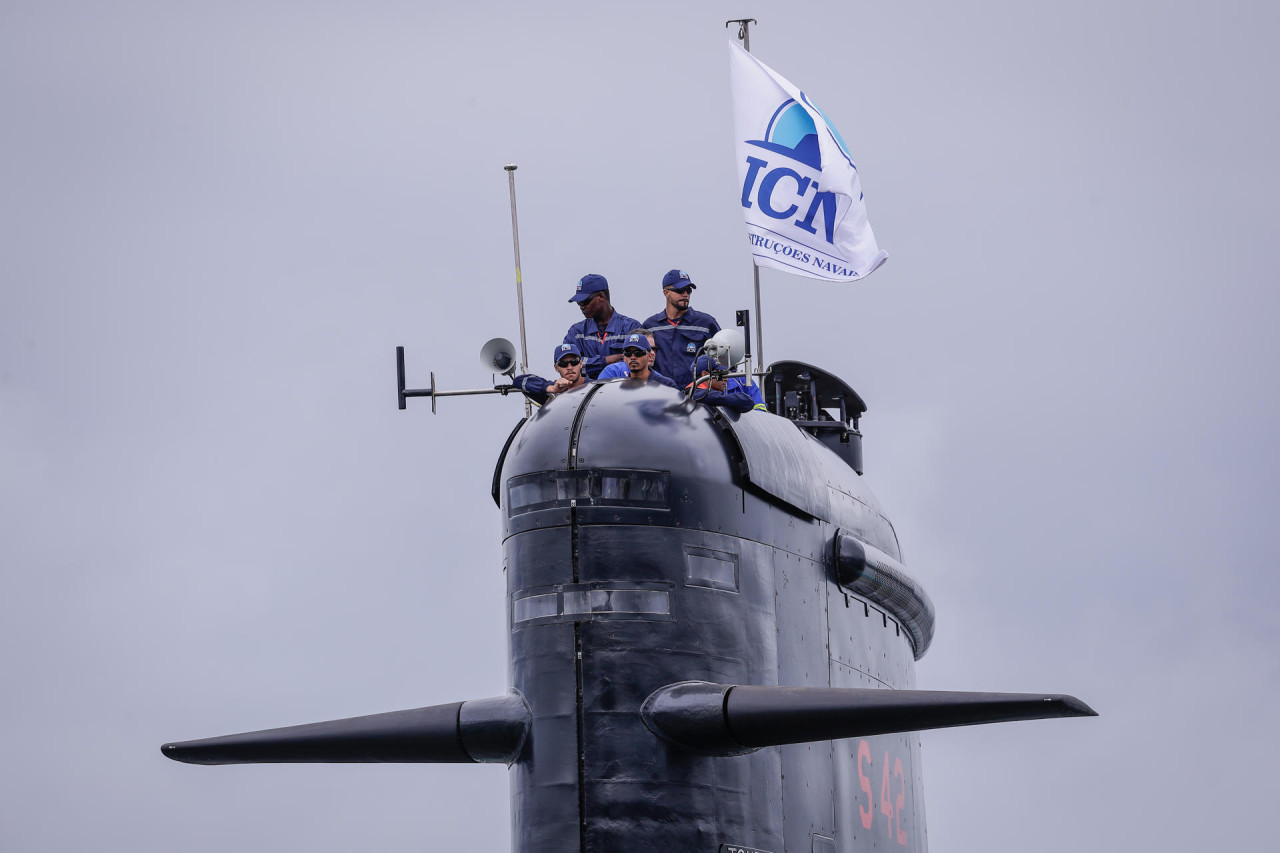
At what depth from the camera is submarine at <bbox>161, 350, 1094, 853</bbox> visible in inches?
495

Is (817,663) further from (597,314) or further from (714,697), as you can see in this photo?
(597,314)

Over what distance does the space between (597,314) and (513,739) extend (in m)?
4.87

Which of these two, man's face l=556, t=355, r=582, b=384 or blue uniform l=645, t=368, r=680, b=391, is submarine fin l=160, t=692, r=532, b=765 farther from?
man's face l=556, t=355, r=582, b=384

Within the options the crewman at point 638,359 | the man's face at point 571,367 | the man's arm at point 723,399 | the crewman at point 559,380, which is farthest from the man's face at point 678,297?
the man's arm at point 723,399

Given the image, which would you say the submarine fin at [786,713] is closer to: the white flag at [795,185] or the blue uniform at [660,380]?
the blue uniform at [660,380]


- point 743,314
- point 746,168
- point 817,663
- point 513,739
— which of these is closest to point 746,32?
point 746,168

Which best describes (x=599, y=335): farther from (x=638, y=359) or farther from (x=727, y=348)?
(x=727, y=348)

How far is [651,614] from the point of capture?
12.9m

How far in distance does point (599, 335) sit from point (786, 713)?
5171mm

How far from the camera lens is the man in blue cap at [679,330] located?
636 inches

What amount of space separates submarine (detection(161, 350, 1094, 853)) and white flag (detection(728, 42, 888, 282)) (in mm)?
5522

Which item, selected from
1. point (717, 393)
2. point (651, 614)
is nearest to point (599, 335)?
point (717, 393)

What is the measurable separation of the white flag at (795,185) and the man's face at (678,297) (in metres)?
3.35

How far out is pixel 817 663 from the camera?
14.4 m
